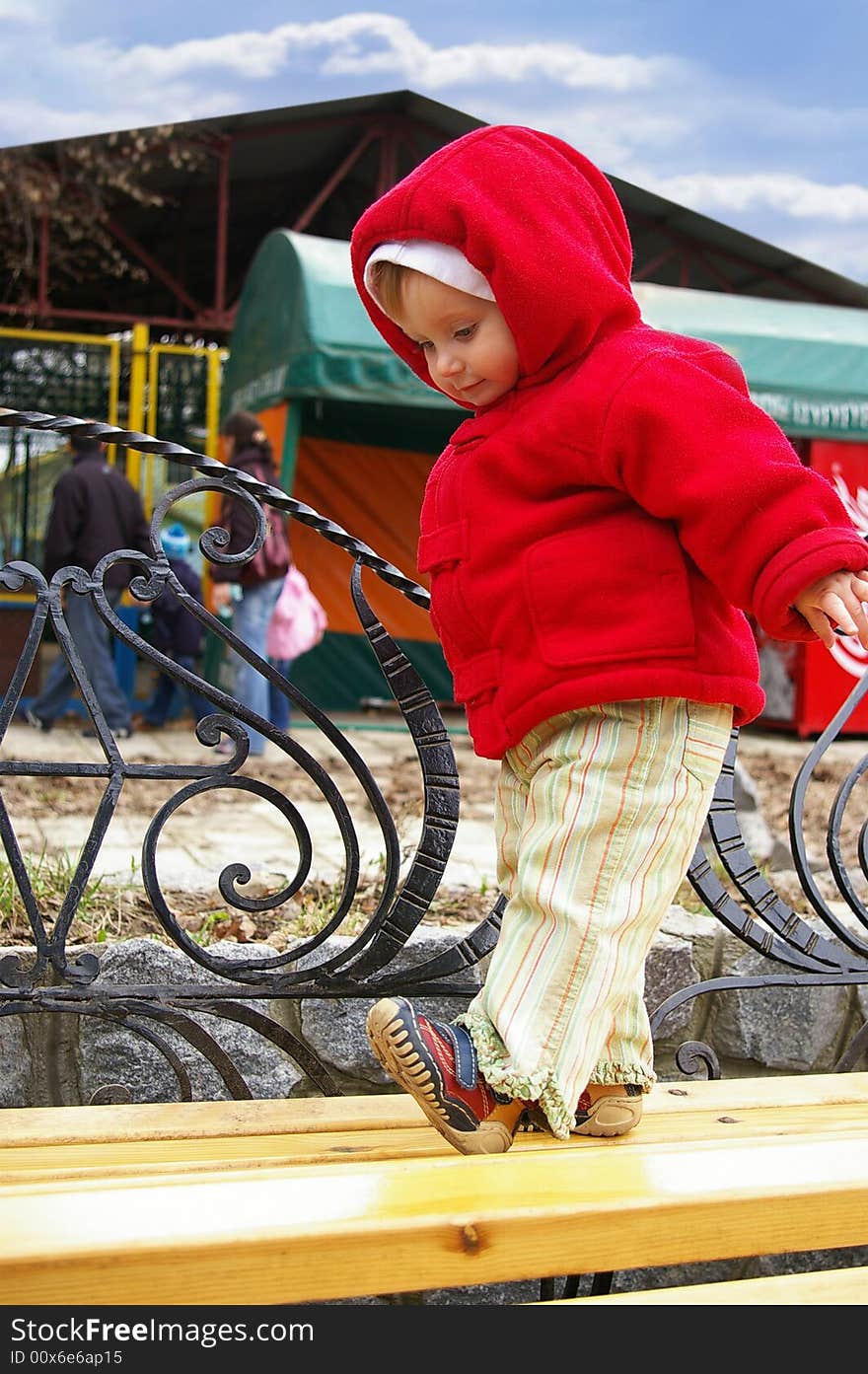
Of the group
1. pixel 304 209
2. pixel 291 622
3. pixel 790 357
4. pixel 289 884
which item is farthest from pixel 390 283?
pixel 304 209

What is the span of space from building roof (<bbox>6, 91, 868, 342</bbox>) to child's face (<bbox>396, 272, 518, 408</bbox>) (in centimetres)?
914

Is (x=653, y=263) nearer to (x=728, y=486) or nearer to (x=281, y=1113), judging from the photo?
(x=728, y=486)

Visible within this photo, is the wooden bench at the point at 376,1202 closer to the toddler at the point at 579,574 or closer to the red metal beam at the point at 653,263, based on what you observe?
the toddler at the point at 579,574

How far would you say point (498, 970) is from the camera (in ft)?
5.08

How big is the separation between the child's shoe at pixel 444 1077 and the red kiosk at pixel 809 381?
21.2ft

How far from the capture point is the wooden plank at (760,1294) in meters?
1.29

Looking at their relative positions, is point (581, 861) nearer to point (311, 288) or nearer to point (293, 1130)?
point (293, 1130)

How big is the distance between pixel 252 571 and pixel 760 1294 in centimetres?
524

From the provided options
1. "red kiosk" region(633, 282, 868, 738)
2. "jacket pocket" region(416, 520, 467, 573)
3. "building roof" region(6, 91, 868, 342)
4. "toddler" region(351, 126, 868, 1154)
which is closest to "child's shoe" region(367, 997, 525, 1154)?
"toddler" region(351, 126, 868, 1154)

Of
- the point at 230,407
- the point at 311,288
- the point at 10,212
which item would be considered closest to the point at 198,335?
the point at 10,212

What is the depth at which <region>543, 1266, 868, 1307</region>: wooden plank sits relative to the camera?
1.29 meters

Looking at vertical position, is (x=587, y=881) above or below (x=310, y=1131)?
above

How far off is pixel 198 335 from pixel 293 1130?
12538mm

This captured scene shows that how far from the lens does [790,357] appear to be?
776 cm
